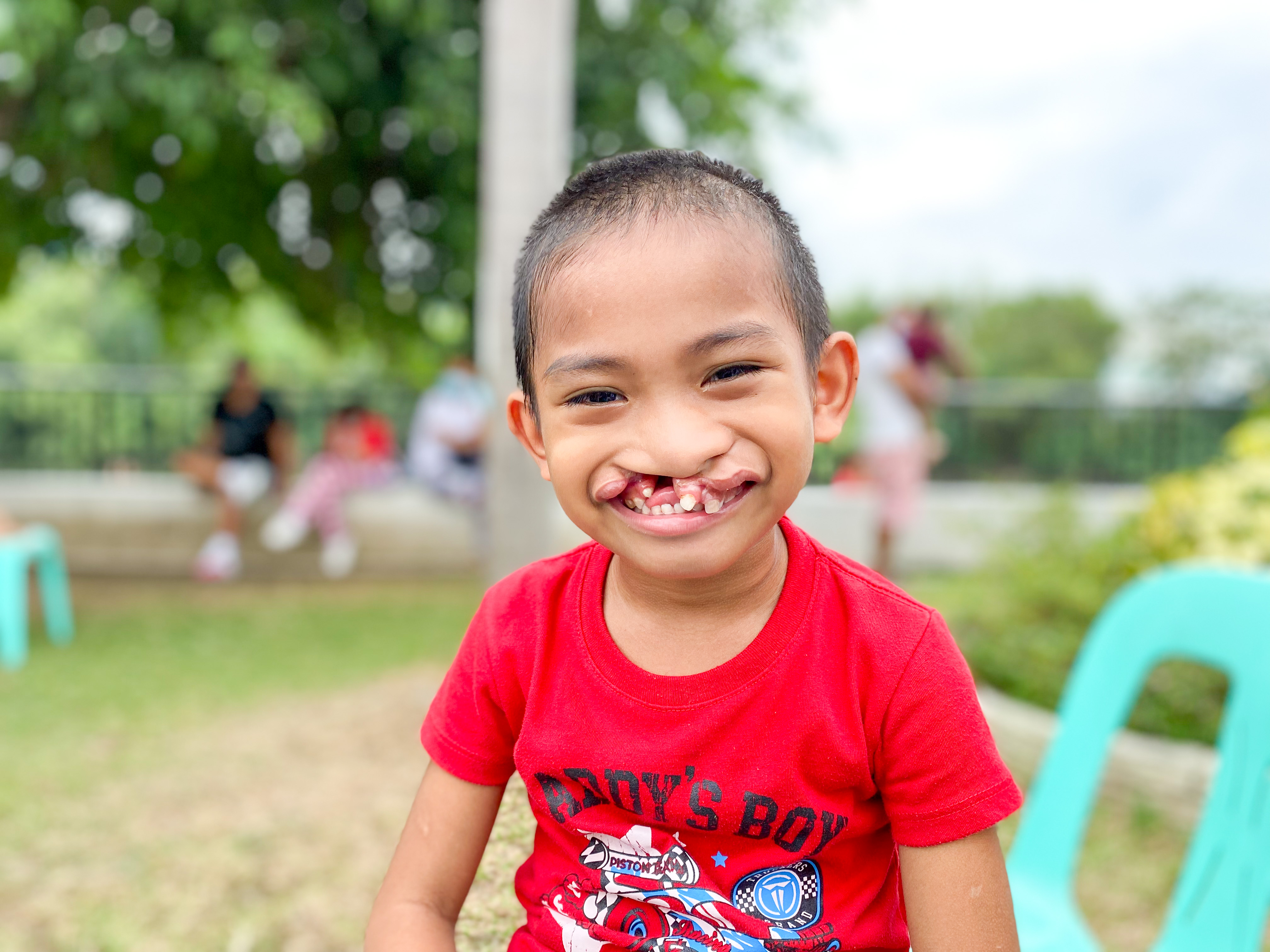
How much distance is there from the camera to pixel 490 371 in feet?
12.5

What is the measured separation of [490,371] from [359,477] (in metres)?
4.84

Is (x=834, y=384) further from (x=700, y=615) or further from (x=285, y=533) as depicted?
(x=285, y=533)

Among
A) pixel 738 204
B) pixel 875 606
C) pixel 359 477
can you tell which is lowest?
pixel 359 477

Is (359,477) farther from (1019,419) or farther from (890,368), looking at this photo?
(1019,419)

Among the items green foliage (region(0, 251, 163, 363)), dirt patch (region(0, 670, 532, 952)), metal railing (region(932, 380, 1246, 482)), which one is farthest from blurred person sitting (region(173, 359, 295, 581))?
green foliage (region(0, 251, 163, 363))

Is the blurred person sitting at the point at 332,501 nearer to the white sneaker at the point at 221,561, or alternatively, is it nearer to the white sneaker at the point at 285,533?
the white sneaker at the point at 285,533

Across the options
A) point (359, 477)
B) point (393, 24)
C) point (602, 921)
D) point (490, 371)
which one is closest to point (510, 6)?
point (490, 371)

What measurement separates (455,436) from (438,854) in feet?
21.9

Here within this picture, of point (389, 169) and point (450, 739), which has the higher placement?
point (389, 169)

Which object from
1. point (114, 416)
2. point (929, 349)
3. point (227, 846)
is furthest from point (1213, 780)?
point (114, 416)

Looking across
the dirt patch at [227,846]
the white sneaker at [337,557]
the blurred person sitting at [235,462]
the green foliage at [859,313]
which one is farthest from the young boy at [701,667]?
the green foliage at [859,313]

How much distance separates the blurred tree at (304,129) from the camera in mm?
5770

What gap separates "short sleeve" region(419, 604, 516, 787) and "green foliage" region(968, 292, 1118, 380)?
21824 millimetres

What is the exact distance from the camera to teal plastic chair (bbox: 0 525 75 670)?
565 cm
